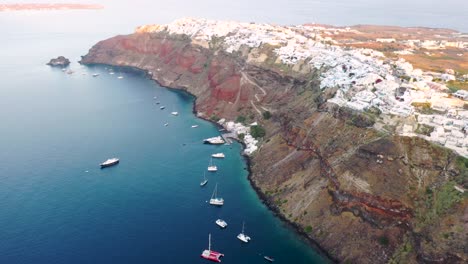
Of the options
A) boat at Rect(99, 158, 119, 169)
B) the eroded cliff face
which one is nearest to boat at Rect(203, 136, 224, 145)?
the eroded cliff face

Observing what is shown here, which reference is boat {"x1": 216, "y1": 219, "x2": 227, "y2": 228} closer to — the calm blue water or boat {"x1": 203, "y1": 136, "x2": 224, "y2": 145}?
the calm blue water

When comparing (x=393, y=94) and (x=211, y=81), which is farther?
(x=211, y=81)

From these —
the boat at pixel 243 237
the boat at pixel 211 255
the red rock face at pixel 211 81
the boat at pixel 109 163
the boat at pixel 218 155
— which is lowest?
the boat at pixel 211 255

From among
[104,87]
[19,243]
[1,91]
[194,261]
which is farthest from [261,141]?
[1,91]

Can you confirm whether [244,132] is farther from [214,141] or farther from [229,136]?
[214,141]

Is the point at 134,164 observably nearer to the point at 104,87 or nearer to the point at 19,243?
the point at 19,243

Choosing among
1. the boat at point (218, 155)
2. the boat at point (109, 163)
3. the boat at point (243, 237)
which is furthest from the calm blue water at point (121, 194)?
the boat at point (218, 155)

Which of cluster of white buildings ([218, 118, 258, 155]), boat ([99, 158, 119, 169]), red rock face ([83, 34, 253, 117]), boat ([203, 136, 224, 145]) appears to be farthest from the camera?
red rock face ([83, 34, 253, 117])

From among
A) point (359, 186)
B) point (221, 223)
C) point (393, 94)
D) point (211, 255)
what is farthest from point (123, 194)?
point (393, 94)

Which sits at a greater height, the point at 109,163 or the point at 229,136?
the point at 229,136

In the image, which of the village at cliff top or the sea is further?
the village at cliff top

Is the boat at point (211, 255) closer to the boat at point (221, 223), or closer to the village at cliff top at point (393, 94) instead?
the boat at point (221, 223)
